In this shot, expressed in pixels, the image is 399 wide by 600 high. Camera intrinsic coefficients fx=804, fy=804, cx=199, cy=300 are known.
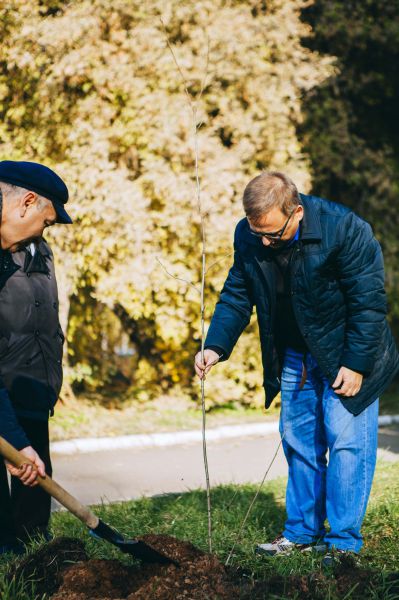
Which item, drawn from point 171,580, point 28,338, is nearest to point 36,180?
point 28,338

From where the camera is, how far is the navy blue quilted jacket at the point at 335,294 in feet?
12.3

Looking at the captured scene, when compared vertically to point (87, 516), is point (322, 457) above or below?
below

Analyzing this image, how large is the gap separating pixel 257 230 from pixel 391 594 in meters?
1.62

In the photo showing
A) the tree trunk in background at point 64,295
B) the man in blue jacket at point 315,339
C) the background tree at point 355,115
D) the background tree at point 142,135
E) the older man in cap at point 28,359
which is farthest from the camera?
the background tree at point 355,115

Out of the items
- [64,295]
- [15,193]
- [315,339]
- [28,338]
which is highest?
[15,193]

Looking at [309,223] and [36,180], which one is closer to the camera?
[36,180]

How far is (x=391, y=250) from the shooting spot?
10695mm

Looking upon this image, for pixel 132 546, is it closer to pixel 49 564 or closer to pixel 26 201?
pixel 49 564

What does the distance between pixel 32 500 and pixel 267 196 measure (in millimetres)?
2039

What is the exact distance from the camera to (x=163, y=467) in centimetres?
686

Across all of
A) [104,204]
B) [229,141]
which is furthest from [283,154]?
[104,204]

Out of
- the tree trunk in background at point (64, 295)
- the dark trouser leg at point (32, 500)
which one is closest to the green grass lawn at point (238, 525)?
the dark trouser leg at point (32, 500)

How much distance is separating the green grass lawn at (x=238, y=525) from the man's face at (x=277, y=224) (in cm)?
146

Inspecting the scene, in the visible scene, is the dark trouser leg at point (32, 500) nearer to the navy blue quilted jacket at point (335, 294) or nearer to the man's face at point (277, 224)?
the navy blue quilted jacket at point (335, 294)
